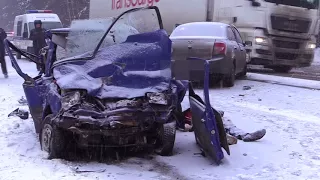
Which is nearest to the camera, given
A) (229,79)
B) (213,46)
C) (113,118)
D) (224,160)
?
(113,118)

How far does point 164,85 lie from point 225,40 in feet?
17.0

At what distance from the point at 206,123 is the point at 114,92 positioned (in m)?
1.14

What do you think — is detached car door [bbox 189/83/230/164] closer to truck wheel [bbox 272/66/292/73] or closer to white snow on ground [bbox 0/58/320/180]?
white snow on ground [bbox 0/58/320/180]

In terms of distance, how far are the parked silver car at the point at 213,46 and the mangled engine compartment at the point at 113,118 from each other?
4.47 meters

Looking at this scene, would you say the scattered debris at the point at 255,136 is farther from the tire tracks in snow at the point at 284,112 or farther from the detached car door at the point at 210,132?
the tire tracks in snow at the point at 284,112

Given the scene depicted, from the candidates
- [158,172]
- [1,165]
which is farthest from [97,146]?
[1,165]

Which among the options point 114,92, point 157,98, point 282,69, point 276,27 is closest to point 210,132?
point 157,98

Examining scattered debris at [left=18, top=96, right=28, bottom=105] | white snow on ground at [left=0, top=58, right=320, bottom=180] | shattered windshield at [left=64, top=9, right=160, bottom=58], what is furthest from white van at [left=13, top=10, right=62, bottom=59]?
shattered windshield at [left=64, top=9, right=160, bottom=58]

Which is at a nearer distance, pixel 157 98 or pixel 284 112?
pixel 157 98

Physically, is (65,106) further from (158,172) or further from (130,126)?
(158,172)

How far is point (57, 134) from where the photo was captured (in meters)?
5.27

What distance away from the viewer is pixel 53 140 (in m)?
5.30

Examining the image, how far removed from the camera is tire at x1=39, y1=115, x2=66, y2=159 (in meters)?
5.28

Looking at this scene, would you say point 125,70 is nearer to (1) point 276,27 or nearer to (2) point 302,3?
(1) point 276,27
